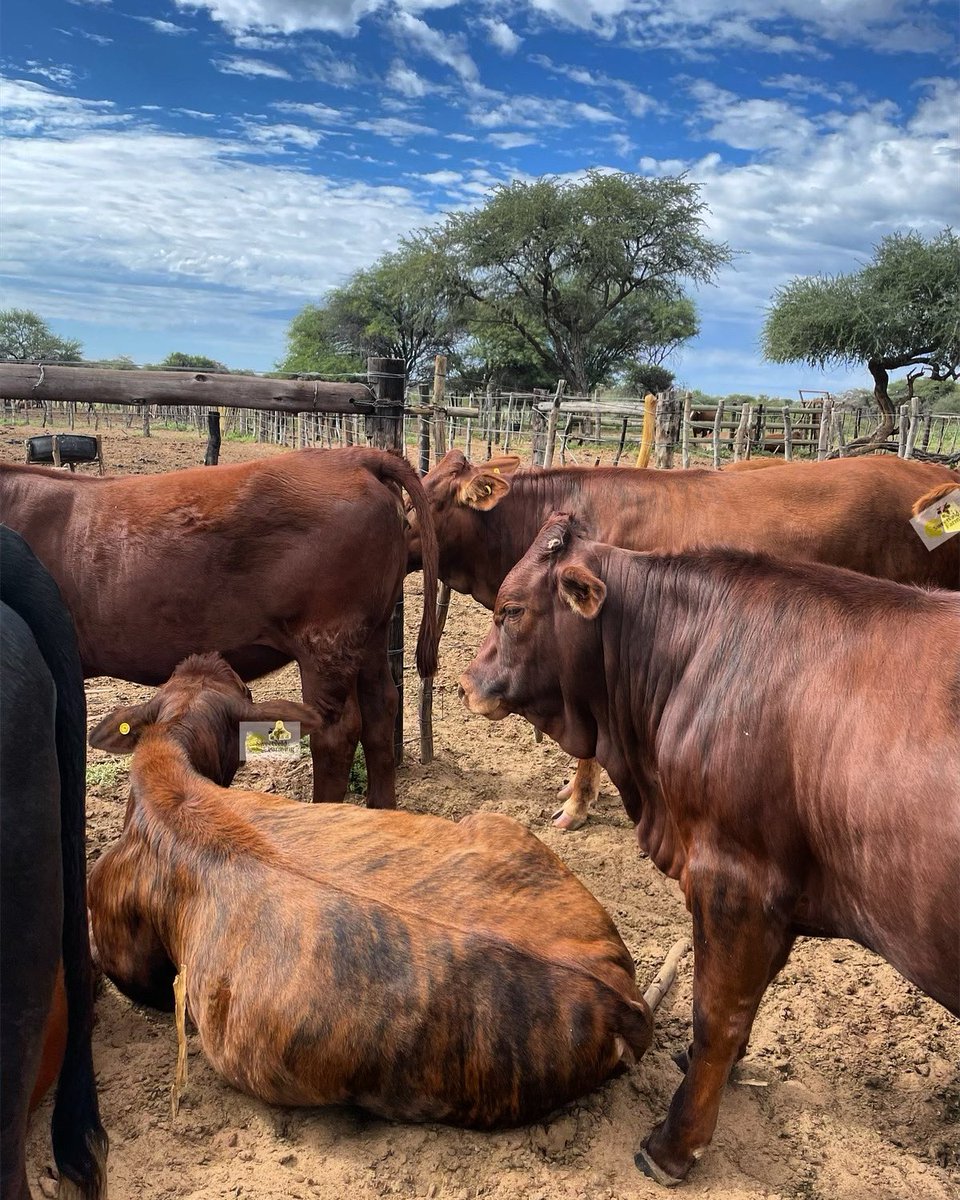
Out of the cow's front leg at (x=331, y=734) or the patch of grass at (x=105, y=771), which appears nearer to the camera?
the cow's front leg at (x=331, y=734)

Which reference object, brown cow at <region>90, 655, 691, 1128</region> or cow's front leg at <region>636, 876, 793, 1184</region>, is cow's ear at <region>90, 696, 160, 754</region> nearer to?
brown cow at <region>90, 655, 691, 1128</region>

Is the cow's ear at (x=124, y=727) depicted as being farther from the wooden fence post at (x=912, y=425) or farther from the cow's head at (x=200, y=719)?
the wooden fence post at (x=912, y=425)

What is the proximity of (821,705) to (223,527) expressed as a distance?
117 inches

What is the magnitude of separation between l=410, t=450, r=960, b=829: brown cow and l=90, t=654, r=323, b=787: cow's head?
206 centimetres

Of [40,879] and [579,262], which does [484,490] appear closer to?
[40,879]

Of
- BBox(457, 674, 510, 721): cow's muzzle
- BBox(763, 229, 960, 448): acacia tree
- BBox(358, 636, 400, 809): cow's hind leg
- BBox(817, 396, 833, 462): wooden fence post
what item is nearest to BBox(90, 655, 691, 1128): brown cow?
BBox(457, 674, 510, 721): cow's muzzle

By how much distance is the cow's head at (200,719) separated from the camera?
3451 mm

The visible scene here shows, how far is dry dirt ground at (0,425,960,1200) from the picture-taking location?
252 cm

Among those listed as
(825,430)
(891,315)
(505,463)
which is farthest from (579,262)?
(505,463)

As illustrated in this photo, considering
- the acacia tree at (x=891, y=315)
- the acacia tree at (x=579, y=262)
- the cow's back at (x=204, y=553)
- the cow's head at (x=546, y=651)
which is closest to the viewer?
the cow's head at (x=546, y=651)

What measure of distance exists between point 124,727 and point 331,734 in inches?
48.3

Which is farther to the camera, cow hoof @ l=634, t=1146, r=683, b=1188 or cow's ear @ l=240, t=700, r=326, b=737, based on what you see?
cow's ear @ l=240, t=700, r=326, b=737

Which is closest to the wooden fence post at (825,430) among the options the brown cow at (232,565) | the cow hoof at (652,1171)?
the brown cow at (232,565)

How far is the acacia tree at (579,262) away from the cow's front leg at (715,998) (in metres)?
36.9
